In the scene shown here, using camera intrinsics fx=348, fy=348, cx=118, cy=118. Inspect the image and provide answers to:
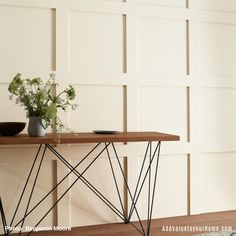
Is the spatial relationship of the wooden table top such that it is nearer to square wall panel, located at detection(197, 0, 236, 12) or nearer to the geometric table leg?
the geometric table leg

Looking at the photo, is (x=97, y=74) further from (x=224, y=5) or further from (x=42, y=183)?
(x=224, y=5)

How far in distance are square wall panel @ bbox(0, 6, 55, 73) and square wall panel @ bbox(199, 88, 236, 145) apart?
1.43 m

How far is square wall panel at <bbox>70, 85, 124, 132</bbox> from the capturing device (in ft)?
9.42

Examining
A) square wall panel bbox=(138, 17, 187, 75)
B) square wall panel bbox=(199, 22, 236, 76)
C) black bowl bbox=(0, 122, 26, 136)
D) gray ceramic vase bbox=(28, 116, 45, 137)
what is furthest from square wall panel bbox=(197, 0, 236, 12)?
black bowl bbox=(0, 122, 26, 136)

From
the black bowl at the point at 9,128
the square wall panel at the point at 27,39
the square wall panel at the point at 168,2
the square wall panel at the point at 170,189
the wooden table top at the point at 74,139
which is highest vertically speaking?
the square wall panel at the point at 168,2

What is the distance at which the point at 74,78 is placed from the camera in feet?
9.29

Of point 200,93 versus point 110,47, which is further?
point 200,93

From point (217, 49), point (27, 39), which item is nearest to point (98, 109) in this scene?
point (27, 39)

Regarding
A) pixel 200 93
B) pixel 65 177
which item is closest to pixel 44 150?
pixel 65 177

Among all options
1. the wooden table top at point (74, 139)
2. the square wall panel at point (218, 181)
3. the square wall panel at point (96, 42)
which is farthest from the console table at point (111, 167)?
the square wall panel at point (96, 42)

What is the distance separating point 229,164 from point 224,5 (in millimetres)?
1516

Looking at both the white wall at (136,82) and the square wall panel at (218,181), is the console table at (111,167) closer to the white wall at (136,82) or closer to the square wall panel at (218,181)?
the white wall at (136,82)

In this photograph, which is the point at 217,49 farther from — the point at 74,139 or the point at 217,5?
the point at 74,139

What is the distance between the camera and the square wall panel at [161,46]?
3.04m
